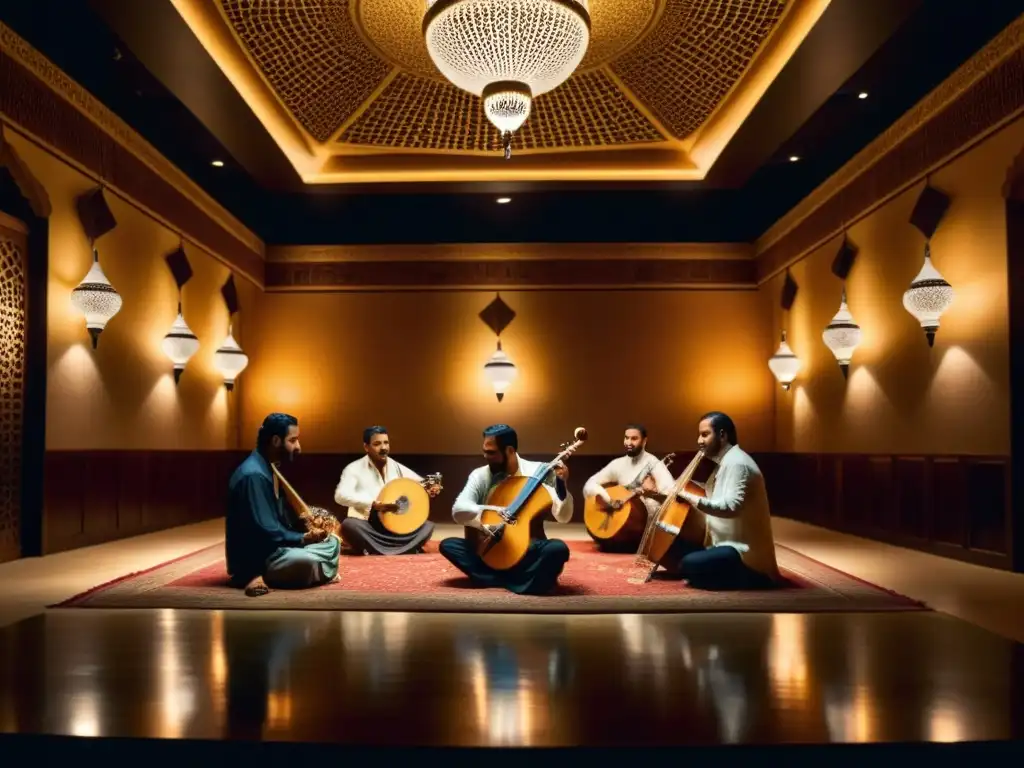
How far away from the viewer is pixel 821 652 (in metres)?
3.26

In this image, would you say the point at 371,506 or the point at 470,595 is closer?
the point at 470,595

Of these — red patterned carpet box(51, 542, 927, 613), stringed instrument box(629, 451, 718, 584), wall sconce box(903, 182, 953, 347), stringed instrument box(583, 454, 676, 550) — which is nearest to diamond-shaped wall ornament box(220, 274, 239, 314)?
red patterned carpet box(51, 542, 927, 613)

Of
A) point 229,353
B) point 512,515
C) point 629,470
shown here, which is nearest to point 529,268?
point 229,353

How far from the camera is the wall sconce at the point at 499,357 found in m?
9.96

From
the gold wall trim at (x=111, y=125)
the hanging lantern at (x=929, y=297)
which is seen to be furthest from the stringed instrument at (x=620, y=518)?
the gold wall trim at (x=111, y=125)

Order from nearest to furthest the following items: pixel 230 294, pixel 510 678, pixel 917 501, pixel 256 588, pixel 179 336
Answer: pixel 510 678
pixel 256 588
pixel 917 501
pixel 179 336
pixel 230 294

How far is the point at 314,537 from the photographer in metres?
4.68

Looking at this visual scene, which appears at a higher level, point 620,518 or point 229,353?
point 229,353

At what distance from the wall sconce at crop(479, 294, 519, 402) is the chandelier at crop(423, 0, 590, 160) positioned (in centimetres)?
493

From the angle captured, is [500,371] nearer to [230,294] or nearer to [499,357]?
[499,357]

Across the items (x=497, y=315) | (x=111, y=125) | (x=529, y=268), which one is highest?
(x=111, y=125)

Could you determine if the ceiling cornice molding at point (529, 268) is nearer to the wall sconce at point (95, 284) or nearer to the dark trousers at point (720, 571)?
the wall sconce at point (95, 284)

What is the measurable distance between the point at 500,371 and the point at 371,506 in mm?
3777

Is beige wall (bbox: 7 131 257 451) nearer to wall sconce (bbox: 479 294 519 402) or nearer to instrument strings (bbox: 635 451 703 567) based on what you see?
wall sconce (bbox: 479 294 519 402)
